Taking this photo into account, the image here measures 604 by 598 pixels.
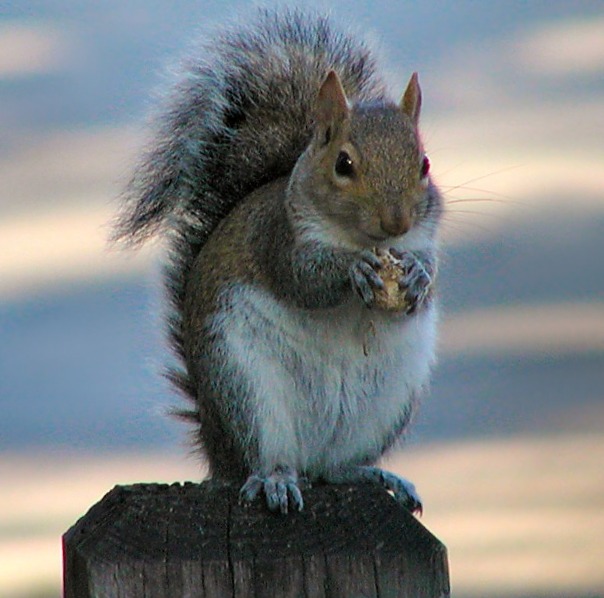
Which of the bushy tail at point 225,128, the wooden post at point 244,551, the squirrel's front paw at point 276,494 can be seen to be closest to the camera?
the wooden post at point 244,551

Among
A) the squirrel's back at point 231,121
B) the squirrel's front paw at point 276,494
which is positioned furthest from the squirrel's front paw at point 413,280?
the squirrel's back at point 231,121

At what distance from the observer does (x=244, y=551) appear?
48.3 inches

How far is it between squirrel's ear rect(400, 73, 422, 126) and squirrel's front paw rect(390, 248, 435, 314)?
0.27m

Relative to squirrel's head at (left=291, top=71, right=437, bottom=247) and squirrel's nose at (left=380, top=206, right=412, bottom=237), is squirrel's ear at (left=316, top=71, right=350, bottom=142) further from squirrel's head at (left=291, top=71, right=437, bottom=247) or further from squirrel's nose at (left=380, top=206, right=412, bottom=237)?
squirrel's nose at (left=380, top=206, right=412, bottom=237)

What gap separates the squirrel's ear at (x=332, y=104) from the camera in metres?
2.13

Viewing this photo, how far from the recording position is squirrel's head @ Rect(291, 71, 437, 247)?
2.00 m

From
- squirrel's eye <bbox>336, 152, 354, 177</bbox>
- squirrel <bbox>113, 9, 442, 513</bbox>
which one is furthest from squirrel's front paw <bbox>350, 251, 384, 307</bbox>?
squirrel's eye <bbox>336, 152, 354, 177</bbox>

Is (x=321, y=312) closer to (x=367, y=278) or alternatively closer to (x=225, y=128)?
(x=367, y=278)

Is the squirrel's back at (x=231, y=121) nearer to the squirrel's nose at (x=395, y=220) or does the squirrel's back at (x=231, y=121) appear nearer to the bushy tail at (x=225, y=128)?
the bushy tail at (x=225, y=128)

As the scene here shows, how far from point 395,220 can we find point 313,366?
0.35 meters

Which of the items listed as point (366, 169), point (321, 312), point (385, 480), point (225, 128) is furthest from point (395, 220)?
point (225, 128)

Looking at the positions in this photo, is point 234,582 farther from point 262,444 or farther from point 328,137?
point 328,137

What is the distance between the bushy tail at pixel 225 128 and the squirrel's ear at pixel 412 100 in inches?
13.4

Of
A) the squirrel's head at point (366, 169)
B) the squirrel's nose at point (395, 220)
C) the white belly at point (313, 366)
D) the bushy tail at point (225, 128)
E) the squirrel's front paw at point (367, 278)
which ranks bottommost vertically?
the white belly at point (313, 366)
